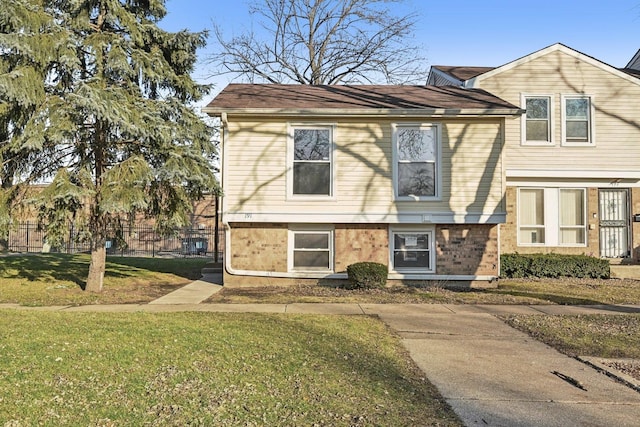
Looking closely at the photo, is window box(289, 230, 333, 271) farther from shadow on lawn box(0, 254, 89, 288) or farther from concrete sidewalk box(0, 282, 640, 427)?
shadow on lawn box(0, 254, 89, 288)

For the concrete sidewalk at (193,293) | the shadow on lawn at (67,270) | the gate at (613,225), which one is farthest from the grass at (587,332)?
the shadow on lawn at (67,270)

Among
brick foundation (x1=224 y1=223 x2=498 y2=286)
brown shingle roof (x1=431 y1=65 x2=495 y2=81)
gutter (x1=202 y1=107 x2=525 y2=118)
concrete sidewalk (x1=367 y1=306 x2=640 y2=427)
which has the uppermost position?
brown shingle roof (x1=431 y1=65 x2=495 y2=81)

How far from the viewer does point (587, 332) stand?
23.5 ft

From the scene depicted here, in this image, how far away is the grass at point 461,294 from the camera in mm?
10016

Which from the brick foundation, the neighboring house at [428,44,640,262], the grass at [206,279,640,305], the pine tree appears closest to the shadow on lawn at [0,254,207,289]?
the pine tree

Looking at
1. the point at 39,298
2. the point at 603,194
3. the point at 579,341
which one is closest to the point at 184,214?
the point at 39,298

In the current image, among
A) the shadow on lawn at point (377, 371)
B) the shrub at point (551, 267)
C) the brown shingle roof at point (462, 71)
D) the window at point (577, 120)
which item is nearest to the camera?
the shadow on lawn at point (377, 371)

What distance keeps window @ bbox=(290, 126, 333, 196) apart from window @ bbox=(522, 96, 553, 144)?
678 centimetres

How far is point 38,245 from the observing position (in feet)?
98.2

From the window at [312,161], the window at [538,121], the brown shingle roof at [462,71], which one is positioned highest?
the brown shingle roof at [462,71]

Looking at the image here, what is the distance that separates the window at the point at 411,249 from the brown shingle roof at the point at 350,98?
324cm

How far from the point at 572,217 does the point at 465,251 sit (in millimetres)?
5143

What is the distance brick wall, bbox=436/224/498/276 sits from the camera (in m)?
12.2

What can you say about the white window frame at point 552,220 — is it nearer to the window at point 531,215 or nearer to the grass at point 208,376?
the window at point 531,215
